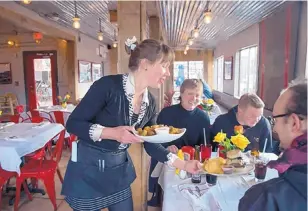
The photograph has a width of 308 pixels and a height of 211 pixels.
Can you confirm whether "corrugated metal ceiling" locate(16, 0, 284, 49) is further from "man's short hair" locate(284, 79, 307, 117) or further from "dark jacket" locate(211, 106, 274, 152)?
"man's short hair" locate(284, 79, 307, 117)

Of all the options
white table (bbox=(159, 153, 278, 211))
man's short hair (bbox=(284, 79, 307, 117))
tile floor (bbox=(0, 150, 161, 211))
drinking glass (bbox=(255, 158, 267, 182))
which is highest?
man's short hair (bbox=(284, 79, 307, 117))

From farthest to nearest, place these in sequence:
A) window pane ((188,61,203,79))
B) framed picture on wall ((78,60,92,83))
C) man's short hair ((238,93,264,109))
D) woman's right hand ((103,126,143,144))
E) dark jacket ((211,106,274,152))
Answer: window pane ((188,61,203,79)) < framed picture on wall ((78,60,92,83)) < dark jacket ((211,106,274,152)) < man's short hair ((238,93,264,109)) < woman's right hand ((103,126,143,144))

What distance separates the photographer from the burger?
1.65 meters

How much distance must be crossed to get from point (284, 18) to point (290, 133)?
436 cm

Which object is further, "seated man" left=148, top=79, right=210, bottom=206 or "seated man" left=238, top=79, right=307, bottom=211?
"seated man" left=148, top=79, right=210, bottom=206

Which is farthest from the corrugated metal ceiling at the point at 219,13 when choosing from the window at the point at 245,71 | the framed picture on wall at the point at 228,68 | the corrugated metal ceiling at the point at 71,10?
the framed picture on wall at the point at 228,68

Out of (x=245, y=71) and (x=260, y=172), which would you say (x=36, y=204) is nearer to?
(x=260, y=172)

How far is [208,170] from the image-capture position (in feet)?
4.98

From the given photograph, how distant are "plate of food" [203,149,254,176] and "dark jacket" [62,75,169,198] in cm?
49

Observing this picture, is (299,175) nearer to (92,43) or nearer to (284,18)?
(284,18)

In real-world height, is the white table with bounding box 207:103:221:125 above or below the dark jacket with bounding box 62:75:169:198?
below

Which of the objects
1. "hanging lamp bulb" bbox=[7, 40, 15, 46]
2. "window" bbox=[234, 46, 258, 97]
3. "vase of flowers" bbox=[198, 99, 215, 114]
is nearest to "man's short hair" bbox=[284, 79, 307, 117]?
"vase of flowers" bbox=[198, 99, 215, 114]

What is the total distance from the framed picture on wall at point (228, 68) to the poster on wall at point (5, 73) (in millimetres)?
6886

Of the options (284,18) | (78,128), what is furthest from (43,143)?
(284,18)
